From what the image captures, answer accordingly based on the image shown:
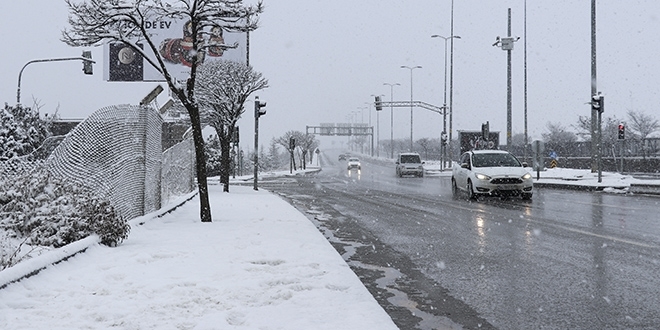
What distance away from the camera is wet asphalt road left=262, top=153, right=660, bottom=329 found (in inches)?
214

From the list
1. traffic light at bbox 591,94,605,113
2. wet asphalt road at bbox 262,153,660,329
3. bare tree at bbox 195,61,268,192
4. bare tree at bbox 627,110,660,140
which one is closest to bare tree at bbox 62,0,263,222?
wet asphalt road at bbox 262,153,660,329

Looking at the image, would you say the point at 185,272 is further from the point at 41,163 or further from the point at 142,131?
the point at 142,131

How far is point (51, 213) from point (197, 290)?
11.2ft

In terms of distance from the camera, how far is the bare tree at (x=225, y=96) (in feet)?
82.6

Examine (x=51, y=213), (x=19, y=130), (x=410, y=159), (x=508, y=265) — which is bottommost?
(x=508, y=265)

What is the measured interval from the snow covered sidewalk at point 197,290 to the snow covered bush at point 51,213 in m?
0.37

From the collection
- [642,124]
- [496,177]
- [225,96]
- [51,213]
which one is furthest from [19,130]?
[642,124]

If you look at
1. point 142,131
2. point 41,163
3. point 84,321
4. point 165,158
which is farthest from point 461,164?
point 84,321

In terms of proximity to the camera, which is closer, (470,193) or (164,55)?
(470,193)

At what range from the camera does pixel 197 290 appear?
5.89 m

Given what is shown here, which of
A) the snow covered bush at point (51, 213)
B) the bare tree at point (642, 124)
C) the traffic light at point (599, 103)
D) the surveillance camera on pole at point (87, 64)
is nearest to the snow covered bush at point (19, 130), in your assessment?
the surveillance camera on pole at point (87, 64)

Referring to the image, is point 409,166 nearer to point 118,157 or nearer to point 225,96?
point 225,96

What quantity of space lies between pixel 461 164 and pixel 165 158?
34.6ft

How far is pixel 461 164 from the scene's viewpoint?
21.1 m
